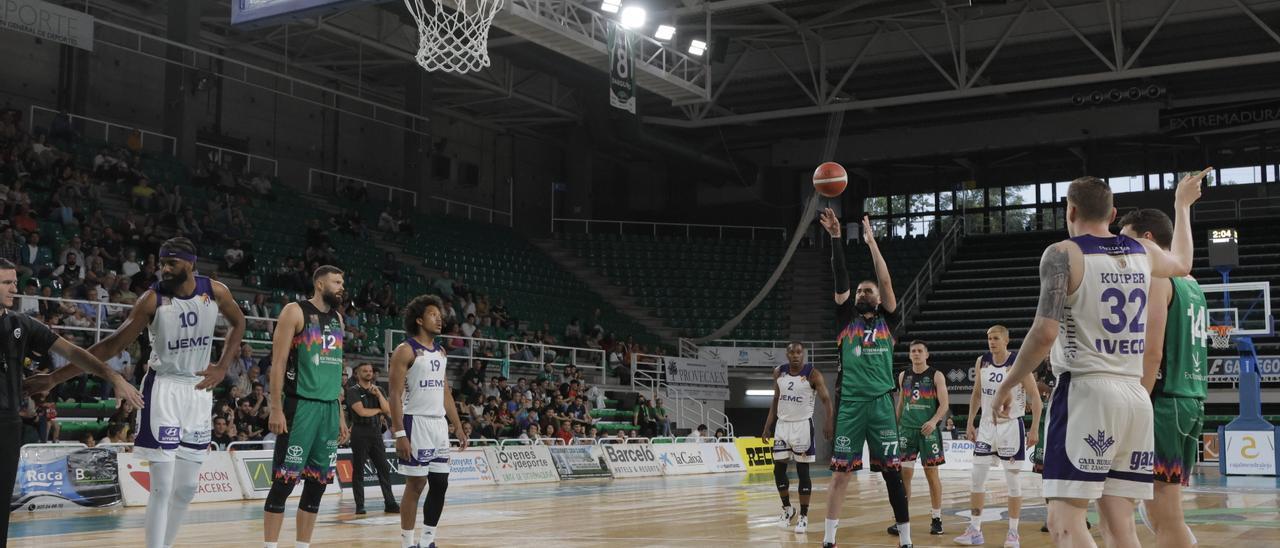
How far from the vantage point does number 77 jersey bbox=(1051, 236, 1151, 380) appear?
5344 millimetres

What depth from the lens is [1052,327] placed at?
17.2 ft

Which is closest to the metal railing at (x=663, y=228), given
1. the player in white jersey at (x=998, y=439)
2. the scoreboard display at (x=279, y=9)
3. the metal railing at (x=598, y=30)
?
the metal railing at (x=598, y=30)

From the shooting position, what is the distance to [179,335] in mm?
7145

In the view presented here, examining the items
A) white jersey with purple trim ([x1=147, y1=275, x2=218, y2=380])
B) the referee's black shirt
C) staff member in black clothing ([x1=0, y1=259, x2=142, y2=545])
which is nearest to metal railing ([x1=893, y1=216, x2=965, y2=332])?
white jersey with purple trim ([x1=147, y1=275, x2=218, y2=380])

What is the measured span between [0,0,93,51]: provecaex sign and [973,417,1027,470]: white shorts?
17958 mm

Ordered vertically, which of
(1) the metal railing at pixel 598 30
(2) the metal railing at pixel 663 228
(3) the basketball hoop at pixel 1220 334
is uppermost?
(1) the metal railing at pixel 598 30

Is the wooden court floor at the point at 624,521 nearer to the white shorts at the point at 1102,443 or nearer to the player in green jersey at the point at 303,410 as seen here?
the player in green jersey at the point at 303,410

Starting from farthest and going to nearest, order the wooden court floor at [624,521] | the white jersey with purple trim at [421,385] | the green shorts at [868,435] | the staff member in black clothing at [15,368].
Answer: the wooden court floor at [624,521], the green shorts at [868,435], the white jersey with purple trim at [421,385], the staff member in black clothing at [15,368]

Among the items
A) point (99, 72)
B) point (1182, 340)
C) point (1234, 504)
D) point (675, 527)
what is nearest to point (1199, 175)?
point (1182, 340)

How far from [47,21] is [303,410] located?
55.2 feet

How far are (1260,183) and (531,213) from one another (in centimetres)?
2321

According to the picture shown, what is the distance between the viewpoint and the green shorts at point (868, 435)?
901 cm

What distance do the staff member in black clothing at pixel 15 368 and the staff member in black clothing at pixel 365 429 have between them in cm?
710

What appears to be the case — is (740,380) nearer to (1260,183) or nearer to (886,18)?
(886,18)
